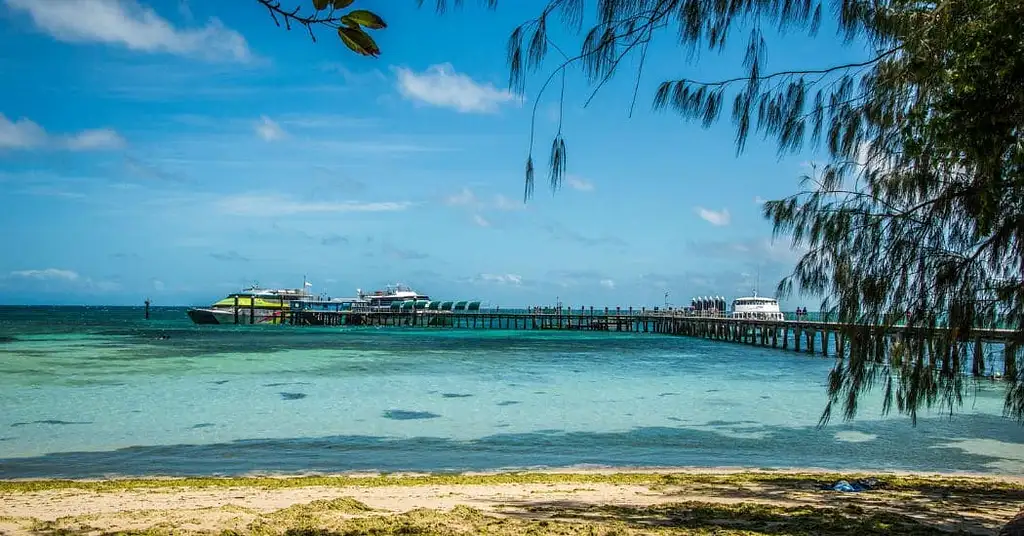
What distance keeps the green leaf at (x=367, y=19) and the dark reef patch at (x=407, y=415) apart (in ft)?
46.3

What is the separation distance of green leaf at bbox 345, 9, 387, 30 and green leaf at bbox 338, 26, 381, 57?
26 mm

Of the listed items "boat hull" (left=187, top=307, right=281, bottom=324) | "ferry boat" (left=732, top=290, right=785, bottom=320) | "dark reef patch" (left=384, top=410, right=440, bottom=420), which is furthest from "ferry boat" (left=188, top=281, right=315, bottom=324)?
"dark reef patch" (left=384, top=410, right=440, bottom=420)

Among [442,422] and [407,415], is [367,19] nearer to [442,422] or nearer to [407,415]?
[442,422]

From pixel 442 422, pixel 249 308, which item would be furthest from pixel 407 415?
pixel 249 308

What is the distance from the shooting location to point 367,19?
1.55 meters

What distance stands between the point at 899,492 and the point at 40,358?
3134 cm

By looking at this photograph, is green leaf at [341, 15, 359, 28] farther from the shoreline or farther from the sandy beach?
the shoreline

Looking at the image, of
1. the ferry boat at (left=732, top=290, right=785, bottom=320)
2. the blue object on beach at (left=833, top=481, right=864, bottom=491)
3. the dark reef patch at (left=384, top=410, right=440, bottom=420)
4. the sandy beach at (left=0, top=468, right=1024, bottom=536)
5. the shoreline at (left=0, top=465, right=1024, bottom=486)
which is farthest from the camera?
the ferry boat at (left=732, top=290, right=785, bottom=320)

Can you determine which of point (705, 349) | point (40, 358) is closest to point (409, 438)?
point (40, 358)

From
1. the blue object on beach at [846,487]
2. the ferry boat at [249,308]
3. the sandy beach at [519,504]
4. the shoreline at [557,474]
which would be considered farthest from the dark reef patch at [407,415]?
the ferry boat at [249,308]

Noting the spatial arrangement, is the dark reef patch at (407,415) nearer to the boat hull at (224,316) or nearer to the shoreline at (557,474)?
the shoreline at (557,474)

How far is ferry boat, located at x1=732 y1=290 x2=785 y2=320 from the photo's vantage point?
Result: 180ft

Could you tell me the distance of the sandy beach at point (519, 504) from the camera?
17.7ft

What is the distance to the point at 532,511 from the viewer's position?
6.25 meters
